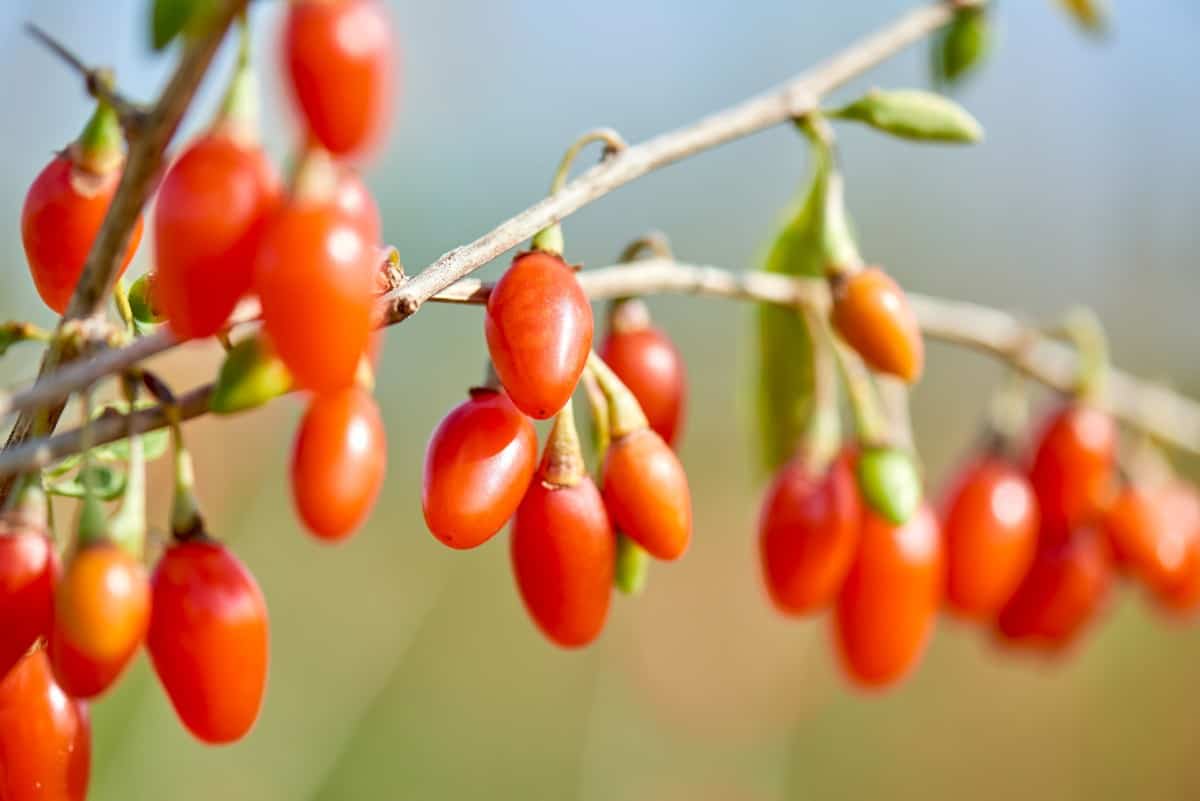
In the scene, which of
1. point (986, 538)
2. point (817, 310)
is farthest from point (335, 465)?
point (986, 538)

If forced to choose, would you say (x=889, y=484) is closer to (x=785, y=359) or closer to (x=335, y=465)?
(x=785, y=359)

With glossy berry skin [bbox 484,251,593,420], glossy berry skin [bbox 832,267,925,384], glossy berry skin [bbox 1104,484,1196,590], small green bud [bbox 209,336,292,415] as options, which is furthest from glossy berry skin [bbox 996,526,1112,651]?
small green bud [bbox 209,336,292,415]

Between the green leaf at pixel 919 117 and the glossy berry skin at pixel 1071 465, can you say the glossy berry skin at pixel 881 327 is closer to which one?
the green leaf at pixel 919 117

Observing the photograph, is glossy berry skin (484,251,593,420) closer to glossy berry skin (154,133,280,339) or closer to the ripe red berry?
glossy berry skin (154,133,280,339)

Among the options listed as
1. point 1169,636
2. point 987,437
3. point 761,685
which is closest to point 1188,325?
point 1169,636

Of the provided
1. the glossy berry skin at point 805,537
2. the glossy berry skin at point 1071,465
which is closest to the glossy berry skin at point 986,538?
the glossy berry skin at point 1071,465
